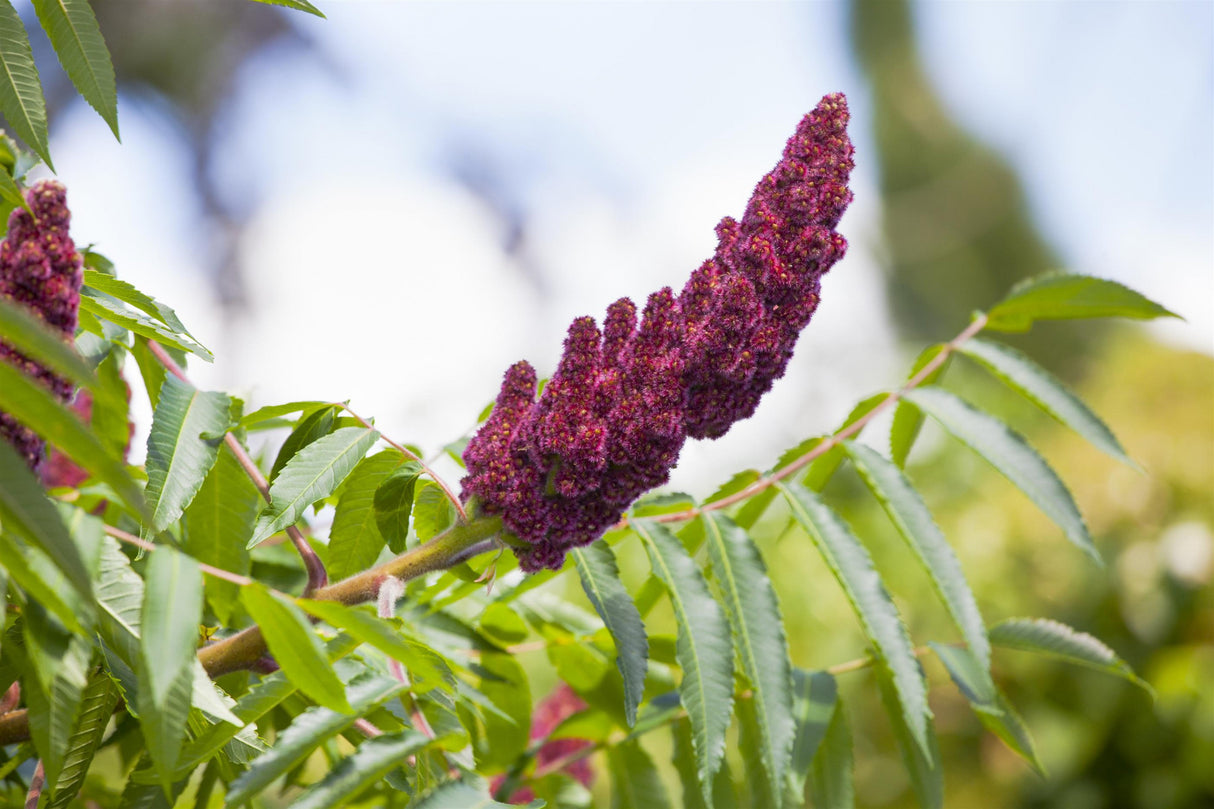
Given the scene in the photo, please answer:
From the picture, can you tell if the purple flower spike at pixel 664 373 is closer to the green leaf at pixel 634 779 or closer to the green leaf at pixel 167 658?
the green leaf at pixel 167 658

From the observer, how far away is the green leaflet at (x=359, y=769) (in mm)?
849

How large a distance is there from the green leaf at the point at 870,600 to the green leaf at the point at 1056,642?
0.34 meters

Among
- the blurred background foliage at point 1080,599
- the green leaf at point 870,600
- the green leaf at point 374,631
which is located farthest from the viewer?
the blurred background foliage at point 1080,599

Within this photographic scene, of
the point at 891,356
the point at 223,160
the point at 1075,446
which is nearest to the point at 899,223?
the point at 891,356

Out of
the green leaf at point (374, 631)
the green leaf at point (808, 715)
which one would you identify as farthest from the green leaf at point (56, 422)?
the green leaf at point (808, 715)

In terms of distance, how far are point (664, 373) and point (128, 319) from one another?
0.56 metres

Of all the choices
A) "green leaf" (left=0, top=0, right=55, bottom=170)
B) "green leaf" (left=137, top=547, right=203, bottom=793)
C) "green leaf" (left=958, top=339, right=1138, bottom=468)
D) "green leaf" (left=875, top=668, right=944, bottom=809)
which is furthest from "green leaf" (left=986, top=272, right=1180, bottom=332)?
"green leaf" (left=0, top=0, right=55, bottom=170)

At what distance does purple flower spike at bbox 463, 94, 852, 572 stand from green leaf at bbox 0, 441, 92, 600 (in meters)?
0.49

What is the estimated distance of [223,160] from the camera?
1046 centimetres

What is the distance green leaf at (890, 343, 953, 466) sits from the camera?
1402mm

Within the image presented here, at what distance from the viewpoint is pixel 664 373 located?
104 centimetres

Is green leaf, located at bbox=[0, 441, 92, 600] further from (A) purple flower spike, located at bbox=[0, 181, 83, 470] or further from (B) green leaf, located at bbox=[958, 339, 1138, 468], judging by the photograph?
(B) green leaf, located at bbox=[958, 339, 1138, 468]

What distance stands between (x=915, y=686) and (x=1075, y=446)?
4.74m

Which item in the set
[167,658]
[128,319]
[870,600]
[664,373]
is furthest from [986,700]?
[128,319]
